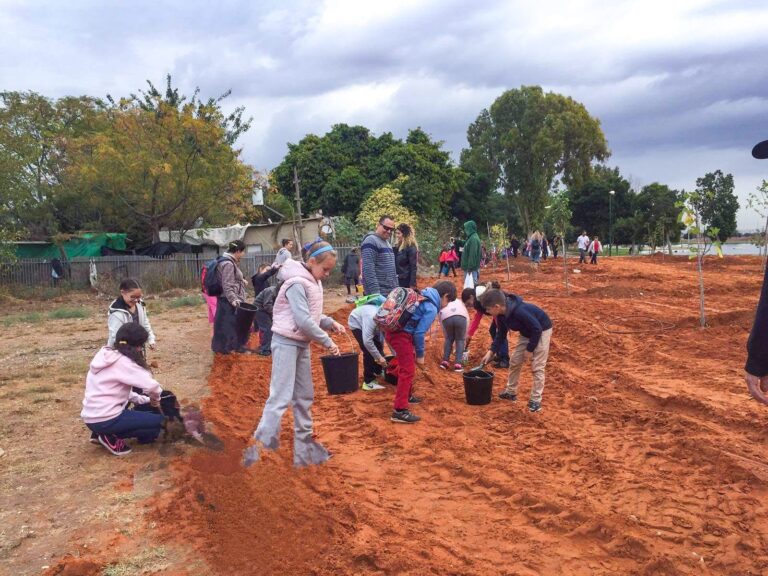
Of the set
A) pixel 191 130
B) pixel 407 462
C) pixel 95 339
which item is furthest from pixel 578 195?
pixel 407 462

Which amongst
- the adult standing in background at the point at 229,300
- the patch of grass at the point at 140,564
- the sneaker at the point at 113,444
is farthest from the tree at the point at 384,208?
the patch of grass at the point at 140,564

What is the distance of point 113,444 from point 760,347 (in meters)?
4.64

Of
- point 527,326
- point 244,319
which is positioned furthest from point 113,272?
point 527,326

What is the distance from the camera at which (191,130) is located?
21.1 meters

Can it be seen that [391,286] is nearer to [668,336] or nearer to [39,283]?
[668,336]

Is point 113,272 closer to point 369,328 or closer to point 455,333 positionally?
point 455,333

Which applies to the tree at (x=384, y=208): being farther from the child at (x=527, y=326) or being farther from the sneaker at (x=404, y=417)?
the sneaker at (x=404, y=417)

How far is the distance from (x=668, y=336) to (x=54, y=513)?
9.08 m

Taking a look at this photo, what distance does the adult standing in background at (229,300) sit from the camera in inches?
313

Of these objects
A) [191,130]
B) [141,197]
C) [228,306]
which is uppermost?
[191,130]

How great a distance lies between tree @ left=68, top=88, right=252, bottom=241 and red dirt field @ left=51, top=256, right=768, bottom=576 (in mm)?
14778

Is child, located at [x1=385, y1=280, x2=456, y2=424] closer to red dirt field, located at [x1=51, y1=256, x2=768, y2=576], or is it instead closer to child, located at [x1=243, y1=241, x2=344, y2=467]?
red dirt field, located at [x1=51, y1=256, x2=768, y2=576]

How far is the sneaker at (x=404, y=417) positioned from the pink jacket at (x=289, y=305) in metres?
1.71

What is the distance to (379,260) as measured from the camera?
6.72 m
